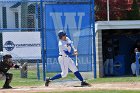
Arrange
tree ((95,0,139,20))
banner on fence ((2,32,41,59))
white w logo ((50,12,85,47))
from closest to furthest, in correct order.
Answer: banner on fence ((2,32,41,59))
white w logo ((50,12,85,47))
tree ((95,0,139,20))

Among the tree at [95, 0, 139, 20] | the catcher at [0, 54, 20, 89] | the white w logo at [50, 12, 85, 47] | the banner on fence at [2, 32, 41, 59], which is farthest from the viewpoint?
the tree at [95, 0, 139, 20]

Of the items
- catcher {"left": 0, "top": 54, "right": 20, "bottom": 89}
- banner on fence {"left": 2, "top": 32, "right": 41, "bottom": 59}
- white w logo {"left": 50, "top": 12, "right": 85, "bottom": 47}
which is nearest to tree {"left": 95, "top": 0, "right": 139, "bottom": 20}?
white w logo {"left": 50, "top": 12, "right": 85, "bottom": 47}

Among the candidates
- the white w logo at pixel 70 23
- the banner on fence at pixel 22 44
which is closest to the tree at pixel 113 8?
the white w logo at pixel 70 23

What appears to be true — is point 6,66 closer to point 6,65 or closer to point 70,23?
point 6,65

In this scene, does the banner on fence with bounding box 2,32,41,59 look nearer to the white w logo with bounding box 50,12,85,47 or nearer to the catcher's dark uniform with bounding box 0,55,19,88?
the white w logo with bounding box 50,12,85,47

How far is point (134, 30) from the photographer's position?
2502cm

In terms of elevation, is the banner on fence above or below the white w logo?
below

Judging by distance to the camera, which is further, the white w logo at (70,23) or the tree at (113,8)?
the tree at (113,8)

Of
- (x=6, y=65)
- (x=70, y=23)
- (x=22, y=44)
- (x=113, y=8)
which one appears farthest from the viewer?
(x=113, y=8)

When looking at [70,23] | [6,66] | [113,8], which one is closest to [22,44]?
[70,23]

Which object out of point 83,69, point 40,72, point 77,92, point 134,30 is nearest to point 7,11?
point 40,72

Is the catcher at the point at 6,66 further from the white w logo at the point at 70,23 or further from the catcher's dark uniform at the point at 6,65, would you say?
the white w logo at the point at 70,23

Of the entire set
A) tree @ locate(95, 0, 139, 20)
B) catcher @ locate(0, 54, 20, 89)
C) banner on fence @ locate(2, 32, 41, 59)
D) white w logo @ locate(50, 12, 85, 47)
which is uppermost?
tree @ locate(95, 0, 139, 20)

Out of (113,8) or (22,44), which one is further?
(113,8)
